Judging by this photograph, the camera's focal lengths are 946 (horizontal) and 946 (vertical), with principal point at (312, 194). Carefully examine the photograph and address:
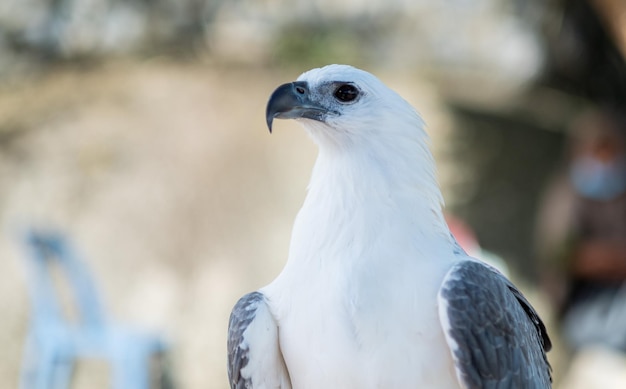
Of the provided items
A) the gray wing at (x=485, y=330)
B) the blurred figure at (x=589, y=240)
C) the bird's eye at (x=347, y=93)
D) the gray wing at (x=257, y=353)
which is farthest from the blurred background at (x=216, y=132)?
the bird's eye at (x=347, y=93)

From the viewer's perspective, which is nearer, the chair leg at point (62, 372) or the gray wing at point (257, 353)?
the gray wing at point (257, 353)

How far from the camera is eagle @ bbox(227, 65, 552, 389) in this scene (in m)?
2.83

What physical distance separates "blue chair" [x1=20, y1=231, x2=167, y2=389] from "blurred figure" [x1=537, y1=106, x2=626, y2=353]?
3295 millimetres

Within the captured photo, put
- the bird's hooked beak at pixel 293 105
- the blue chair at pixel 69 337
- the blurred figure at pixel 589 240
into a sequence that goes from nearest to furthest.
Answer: the bird's hooked beak at pixel 293 105
the blue chair at pixel 69 337
the blurred figure at pixel 589 240

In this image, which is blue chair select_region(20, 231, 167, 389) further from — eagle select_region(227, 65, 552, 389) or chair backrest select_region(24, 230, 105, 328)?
eagle select_region(227, 65, 552, 389)

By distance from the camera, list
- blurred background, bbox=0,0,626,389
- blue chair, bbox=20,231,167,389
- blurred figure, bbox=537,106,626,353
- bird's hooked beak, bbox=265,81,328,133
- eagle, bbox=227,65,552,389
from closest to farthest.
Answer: eagle, bbox=227,65,552,389 < bird's hooked beak, bbox=265,81,328,133 < blue chair, bbox=20,231,167,389 < blurred figure, bbox=537,106,626,353 < blurred background, bbox=0,0,626,389

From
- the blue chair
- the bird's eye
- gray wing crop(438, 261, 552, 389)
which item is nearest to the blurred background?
the blue chair

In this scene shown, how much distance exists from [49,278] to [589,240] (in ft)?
14.6

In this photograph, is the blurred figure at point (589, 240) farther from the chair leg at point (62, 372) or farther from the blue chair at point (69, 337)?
the chair leg at point (62, 372)

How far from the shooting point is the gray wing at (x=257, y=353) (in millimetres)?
3020

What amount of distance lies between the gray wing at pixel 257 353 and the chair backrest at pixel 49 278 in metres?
4.75

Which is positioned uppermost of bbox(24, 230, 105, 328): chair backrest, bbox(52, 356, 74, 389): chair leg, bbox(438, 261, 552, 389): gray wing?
bbox(24, 230, 105, 328): chair backrest

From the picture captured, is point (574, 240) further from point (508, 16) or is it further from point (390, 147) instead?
point (390, 147)

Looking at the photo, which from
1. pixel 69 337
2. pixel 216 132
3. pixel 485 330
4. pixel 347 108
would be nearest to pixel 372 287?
pixel 485 330
